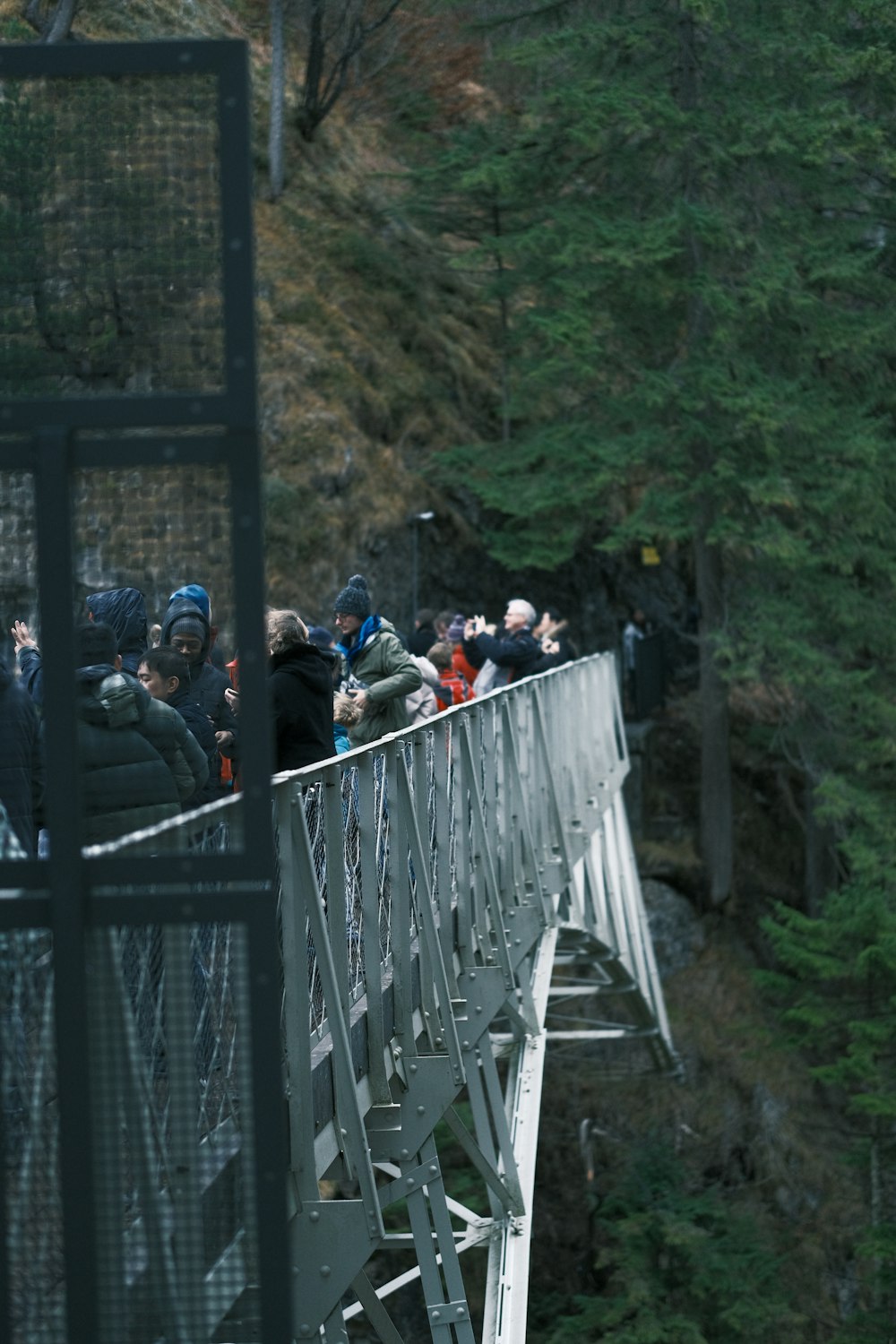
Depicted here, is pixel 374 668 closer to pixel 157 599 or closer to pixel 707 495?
pixel 157 599

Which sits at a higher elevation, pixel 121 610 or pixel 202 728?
pixel 121 610


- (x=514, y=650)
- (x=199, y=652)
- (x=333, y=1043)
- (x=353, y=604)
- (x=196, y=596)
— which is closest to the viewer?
(x=196, y=596)

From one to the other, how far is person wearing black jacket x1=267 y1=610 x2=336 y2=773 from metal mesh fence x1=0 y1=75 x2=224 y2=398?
9.32 feet

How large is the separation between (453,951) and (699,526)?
1402cm

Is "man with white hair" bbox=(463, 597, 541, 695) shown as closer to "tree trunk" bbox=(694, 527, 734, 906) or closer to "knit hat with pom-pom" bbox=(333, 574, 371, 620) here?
"knit hat with pom-pom" bbox=(333, 574, 371, 620)

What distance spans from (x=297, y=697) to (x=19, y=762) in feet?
8.95

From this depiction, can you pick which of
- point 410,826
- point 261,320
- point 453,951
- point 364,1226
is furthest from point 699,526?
point 364,1226

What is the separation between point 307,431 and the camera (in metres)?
22.9

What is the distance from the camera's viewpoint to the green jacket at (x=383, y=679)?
7148 mm

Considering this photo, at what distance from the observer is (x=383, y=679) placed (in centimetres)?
727

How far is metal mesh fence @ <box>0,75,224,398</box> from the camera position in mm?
2732

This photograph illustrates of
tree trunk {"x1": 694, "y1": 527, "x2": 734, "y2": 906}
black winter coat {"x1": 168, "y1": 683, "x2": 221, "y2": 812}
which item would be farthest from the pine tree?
black winter coat {"x1": 168, "y1": 683, "x2": 221, "y2": 812}

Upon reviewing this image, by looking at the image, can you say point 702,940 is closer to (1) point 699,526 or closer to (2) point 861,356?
(1) point 699,526

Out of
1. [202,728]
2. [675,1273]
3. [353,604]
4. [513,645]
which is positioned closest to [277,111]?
[513,645]
